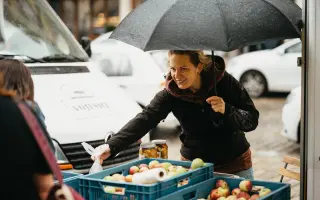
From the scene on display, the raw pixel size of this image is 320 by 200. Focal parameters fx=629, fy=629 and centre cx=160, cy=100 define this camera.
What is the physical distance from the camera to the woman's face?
4352mm

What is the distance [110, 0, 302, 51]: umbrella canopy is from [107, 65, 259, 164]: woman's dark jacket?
35 cm

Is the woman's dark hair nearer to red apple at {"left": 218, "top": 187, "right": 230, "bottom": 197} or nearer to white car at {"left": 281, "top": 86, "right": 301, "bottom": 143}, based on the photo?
red apple at {"left": 218, "top": 187, "right": 230, "bottom": 197}

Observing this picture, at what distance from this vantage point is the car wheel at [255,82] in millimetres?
18281

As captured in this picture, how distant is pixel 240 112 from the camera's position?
14.0 ft

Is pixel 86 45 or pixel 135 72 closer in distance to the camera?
pixel 86 45

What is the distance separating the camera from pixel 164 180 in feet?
12.2

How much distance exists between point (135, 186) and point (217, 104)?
2.80 feet

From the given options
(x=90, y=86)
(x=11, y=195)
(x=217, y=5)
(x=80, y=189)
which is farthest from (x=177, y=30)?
(x=90, y=86)

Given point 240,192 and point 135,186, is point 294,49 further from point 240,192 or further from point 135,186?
point 135,186

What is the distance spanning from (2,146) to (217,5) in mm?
2218

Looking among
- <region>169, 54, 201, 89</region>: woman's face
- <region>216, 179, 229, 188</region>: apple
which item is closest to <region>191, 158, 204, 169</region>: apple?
<region>216, 179, 229, 188</region>: apple

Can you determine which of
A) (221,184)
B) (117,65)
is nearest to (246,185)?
(221,184)

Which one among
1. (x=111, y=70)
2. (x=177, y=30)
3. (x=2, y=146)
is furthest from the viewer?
(x=111, y=70)

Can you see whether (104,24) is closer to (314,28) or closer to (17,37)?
(17,37)
